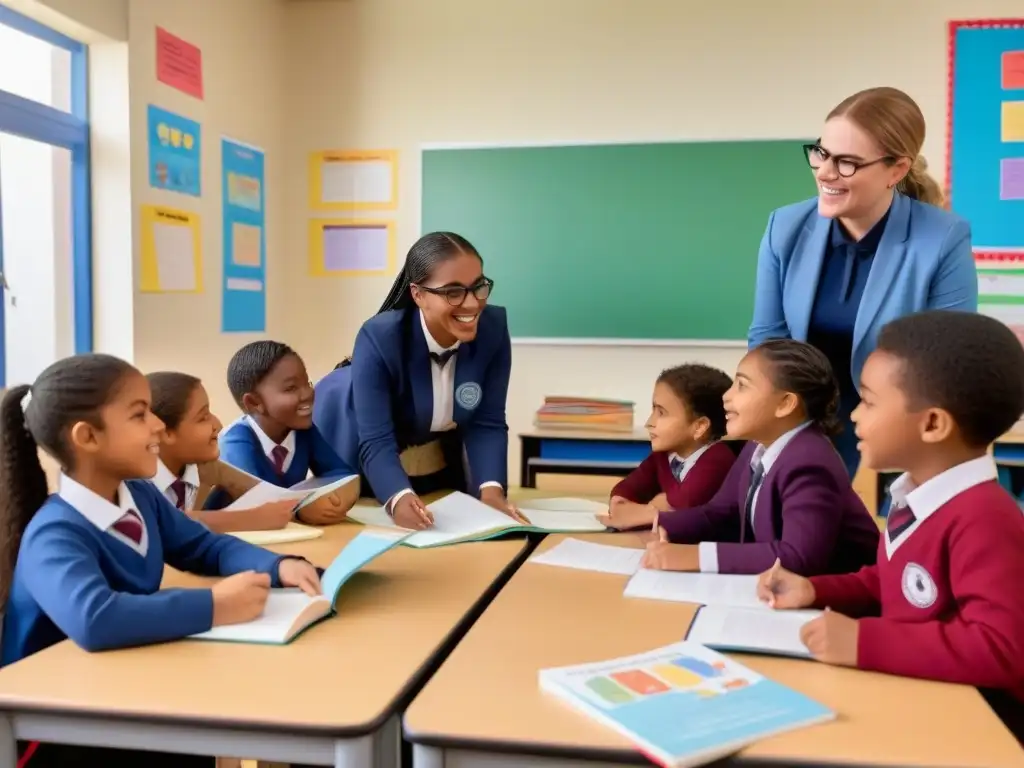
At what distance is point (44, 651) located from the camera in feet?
3.76

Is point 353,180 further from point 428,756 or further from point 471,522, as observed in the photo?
point 428,756

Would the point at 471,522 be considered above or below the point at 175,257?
below

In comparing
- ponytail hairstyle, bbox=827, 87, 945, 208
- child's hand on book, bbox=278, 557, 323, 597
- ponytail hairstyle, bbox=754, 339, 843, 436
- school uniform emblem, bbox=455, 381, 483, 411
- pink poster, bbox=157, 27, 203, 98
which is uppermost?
pink poster, bbox=157, 27, 203, 98

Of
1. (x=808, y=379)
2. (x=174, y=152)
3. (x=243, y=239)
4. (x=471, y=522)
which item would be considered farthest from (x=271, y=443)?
(x=243, y=239)

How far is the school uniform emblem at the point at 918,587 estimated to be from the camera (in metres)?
1.13

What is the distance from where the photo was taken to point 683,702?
97cm

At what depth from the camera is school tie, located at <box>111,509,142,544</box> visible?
129cm

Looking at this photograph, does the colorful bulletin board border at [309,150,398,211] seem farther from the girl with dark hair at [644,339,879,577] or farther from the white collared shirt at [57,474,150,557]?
the white collared shirt at [57,474,150,557]

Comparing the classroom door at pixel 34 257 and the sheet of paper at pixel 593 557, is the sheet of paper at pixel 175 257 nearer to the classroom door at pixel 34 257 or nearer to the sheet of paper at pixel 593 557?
the classroom door at pixel 34 257

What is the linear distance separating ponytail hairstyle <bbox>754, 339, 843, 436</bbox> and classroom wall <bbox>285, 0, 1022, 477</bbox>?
243 cm

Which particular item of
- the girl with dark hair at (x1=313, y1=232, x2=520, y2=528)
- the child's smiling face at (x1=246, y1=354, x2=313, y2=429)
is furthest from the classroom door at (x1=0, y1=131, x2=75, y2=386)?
the girl with dark hair at (x1=313, y1=232, x2=520, y2=528)

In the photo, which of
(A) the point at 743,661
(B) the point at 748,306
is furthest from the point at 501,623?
(B) the point at 748,306

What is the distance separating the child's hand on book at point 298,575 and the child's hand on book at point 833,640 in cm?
70

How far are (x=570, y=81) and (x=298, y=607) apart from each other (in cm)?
332
